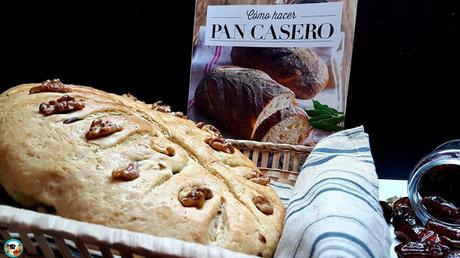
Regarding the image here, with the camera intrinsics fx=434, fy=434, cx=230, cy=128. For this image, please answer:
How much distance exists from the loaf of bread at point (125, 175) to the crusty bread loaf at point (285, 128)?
0.62m

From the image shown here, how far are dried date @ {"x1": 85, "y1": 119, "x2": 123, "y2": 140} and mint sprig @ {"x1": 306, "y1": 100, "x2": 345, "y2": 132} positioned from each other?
89cm

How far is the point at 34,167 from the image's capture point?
2.71ft

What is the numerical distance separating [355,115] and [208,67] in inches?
24.3

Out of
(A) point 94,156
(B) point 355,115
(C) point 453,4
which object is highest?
(C) point 453,4

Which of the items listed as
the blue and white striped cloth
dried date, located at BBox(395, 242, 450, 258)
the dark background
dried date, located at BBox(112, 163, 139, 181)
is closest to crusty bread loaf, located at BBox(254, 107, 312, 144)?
the dark background

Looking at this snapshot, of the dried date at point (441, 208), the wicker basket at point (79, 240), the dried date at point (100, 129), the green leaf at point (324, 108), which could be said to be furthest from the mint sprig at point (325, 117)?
the wicker basket at point (79, 240)

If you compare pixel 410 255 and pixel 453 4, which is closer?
pixel 410 255

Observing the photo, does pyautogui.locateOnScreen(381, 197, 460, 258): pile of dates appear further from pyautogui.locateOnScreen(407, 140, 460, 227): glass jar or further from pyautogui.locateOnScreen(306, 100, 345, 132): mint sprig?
pyautogui.locateOnScreen(306, 100, 345, 132): mint sprig

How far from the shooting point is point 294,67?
5.41 ft

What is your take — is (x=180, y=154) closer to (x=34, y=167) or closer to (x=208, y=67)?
(x=34, y=167)

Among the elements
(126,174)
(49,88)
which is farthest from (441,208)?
(49,88)

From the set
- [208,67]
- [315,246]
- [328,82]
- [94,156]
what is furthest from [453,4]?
[94,156]

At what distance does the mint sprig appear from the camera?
1597 millimetres

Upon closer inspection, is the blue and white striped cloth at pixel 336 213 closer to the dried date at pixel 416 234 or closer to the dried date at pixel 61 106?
the dried date at pixel 416 234
